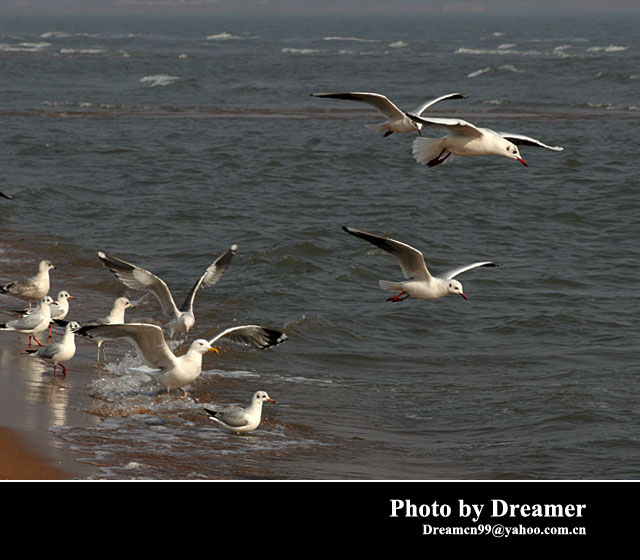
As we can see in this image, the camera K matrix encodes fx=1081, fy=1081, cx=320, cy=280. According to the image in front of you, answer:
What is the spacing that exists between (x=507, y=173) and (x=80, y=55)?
46.5 meters

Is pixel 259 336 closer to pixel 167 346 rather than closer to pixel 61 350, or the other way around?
pixel 167 346

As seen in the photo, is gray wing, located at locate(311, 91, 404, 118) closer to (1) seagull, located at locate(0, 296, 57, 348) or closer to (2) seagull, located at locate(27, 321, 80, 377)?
(2) seagull, located at locate(27, 321, 80, 377)

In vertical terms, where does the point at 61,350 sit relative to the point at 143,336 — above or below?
below

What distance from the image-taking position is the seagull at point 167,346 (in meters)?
9.08

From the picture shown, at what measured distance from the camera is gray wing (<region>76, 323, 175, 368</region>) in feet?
29.4

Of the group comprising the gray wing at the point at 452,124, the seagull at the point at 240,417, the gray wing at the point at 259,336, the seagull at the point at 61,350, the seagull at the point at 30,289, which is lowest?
the seagull at the point at 240,417

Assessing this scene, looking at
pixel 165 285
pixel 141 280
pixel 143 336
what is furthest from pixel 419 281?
pixel 141 280

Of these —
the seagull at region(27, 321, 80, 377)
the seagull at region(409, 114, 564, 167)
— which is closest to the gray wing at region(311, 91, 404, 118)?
the seagull at region(409, 114, 564, 167)

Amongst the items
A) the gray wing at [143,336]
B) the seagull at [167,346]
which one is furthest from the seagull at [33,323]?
the gray wing at [143,336]

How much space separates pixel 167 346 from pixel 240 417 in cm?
92

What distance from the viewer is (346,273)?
16547 millimetres

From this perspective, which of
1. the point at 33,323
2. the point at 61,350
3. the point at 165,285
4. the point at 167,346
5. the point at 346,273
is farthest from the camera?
the point at 346,273

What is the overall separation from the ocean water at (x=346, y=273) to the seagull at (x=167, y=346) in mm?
369

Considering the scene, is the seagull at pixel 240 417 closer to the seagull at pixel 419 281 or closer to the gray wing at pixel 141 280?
the seagull at pixel 419 281
